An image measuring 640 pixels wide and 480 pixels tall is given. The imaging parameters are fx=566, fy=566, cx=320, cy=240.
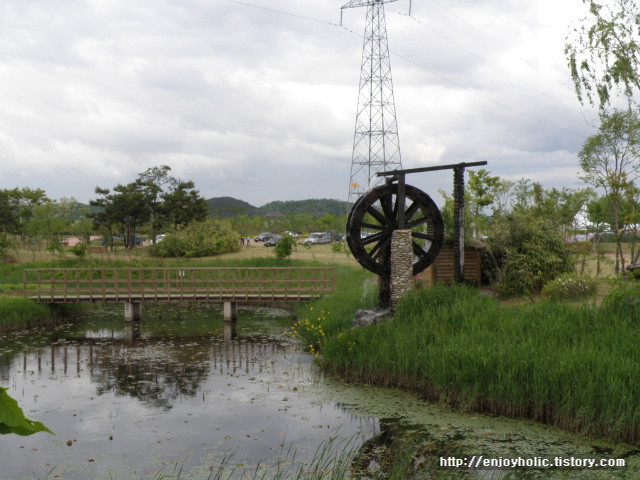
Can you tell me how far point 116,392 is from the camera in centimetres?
1138

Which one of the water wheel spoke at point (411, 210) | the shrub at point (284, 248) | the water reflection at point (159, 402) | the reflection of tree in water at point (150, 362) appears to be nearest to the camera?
the water reflection at point (159, 402)

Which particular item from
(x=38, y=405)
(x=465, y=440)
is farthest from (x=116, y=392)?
(x=465, y=440)

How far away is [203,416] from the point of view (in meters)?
9.68

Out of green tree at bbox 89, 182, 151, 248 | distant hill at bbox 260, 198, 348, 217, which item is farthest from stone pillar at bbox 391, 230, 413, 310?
distant hill at bbox 260, 198, 348, 217

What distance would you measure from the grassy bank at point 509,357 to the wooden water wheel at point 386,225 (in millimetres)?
1943

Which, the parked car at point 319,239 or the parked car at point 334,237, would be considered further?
the parked car at point 319,239

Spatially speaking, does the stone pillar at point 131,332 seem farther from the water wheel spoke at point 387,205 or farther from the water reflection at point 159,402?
the water wheel spoke at point 387,205

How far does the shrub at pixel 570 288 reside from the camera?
15023mm

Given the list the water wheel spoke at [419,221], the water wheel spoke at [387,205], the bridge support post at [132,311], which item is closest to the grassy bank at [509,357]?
the water wheel spoke at [419,221]

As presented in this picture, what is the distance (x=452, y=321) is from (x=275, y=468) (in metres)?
5.93

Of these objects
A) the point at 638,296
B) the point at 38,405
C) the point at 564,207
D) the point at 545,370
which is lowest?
the point at 38,405

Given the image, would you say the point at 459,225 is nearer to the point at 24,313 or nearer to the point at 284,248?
the point at 24,313

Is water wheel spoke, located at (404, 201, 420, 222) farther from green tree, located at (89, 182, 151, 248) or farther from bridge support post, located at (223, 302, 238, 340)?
green tree, located at (89, 182, 151, 248)

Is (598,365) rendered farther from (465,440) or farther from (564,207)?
(564,207)
